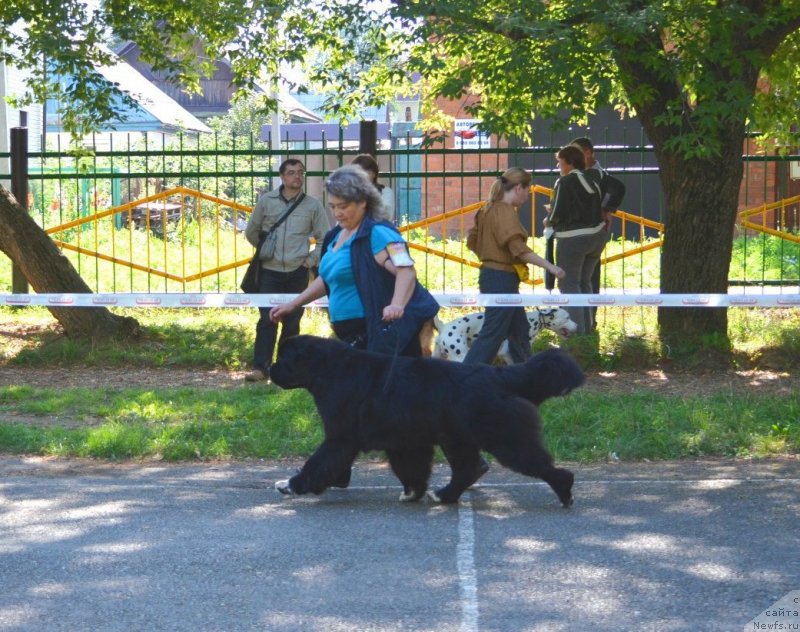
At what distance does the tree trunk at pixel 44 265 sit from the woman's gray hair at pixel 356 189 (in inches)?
234

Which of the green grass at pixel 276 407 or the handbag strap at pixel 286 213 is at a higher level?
the handbag strap at pixel 286 213

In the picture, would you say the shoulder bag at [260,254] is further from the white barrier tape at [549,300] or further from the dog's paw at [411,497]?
the dog's paw at [411,497]

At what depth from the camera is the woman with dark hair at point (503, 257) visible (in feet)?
29.6

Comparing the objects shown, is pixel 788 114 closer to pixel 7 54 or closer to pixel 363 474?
pixel 363 474

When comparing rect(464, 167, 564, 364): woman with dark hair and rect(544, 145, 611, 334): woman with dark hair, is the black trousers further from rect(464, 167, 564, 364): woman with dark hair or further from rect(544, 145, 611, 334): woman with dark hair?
rect(544, 145, 611, 334): woman with dark hair

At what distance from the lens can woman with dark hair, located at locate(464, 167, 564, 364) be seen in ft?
29.6

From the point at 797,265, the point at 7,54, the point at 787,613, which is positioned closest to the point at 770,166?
the point at 797,265

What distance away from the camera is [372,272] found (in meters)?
6.61

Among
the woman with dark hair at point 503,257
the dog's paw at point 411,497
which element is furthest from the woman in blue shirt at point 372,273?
the woman with dark hair at point 503,257

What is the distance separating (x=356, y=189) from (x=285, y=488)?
173 cm

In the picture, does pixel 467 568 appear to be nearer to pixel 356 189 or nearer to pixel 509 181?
pixel 356 189

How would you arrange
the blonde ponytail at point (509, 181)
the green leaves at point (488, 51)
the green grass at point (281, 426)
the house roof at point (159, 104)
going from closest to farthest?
the green grass at point (281, 426) < the blonde ponytail at point (509, 181) < the green leaves at point (488, 51) < the house roof at point (159, 104)

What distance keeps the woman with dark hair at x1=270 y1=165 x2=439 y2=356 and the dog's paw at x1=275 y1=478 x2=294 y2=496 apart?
903 mm

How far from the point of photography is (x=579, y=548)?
5625 millimetres
